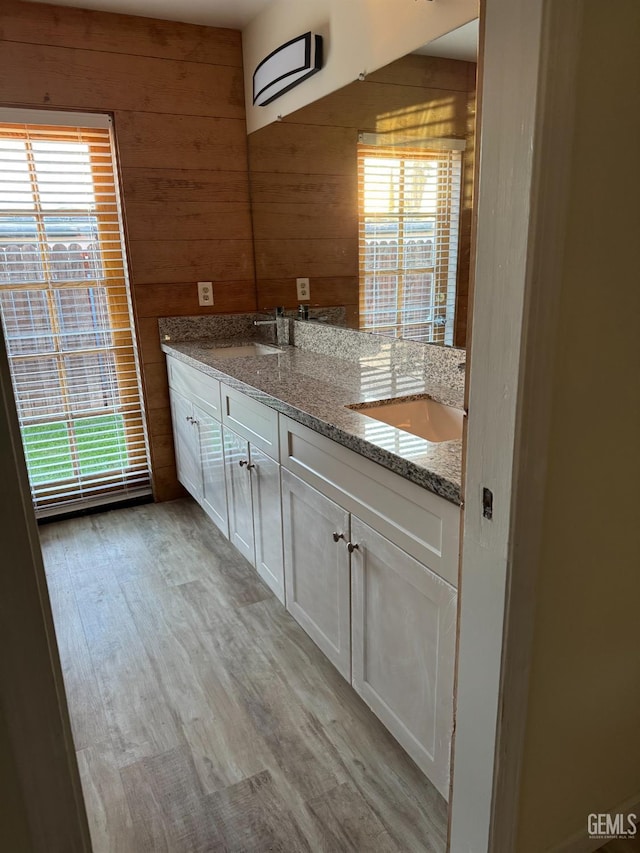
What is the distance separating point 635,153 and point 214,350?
7.50 ft

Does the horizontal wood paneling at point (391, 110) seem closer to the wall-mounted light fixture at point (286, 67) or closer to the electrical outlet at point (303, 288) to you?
the wall-mounted light fixture at point (286, 67)

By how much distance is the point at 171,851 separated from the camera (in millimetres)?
1364

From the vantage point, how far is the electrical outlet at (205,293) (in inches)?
125

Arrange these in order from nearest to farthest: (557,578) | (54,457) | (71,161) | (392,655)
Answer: (557,578) < (392,655) < (71,161) < (54,457)

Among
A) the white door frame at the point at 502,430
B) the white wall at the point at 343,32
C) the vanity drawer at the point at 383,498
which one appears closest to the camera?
the white door frame at the point at 502,430

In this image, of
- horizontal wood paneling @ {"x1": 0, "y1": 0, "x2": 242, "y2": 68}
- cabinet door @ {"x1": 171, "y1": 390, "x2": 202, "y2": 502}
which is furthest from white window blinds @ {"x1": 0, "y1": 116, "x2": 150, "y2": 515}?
horizontal wood paneling @ {"x1": 0, "y1": 0, "x2": 242, "y2": 68}

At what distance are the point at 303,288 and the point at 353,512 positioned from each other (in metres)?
1.60

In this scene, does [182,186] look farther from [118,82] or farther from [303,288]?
[303,288]

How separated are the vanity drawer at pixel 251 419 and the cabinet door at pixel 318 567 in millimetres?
134

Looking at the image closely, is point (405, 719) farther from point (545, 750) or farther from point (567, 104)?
point (567, 104)

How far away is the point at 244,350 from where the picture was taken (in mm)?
3037

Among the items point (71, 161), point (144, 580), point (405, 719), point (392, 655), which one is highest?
point (71, 161)

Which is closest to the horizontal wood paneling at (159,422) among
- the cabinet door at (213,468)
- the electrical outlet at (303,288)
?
the cabinet door at (213,468)

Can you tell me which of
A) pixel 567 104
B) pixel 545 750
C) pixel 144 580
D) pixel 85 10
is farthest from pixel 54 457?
pixel 567 104
